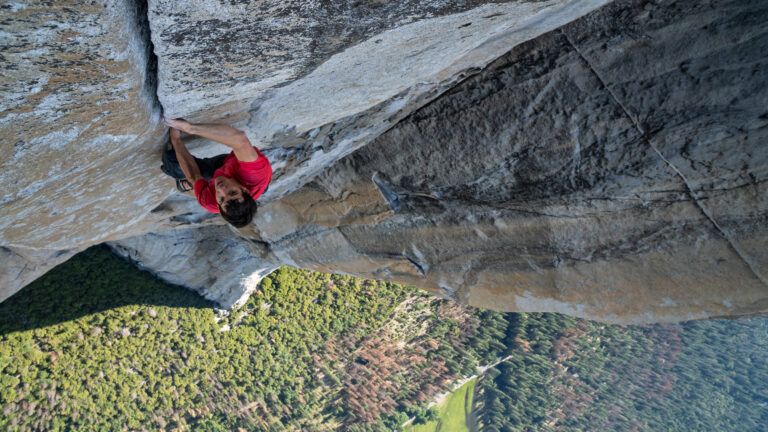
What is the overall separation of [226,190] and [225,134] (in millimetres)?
372

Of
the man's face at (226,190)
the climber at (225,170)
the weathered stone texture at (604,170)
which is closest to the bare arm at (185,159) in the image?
the climber at (225,170)

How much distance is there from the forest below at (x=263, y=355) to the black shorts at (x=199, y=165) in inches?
201

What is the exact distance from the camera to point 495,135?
464 cm

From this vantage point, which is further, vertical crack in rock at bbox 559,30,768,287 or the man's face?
vertical crack in rock at bbox 559,30,768,287

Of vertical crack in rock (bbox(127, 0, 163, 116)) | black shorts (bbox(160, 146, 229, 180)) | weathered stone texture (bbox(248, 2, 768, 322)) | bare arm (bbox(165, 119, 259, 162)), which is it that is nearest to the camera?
vertical crack in rock (bbox(127, 0, 163, 116))

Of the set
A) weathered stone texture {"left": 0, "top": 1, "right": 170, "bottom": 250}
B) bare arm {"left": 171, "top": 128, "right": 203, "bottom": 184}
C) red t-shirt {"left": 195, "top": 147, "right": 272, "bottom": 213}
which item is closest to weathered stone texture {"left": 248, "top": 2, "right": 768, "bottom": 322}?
red t-shirt {"left": 195, "top": 147, "right": 272, "bottom": 213}

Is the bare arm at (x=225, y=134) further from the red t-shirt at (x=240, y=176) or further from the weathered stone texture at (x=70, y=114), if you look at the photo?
the weathered stone texture at (x=70, y=114)

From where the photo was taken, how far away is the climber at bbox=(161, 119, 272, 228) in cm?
369

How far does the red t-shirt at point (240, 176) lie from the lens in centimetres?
390

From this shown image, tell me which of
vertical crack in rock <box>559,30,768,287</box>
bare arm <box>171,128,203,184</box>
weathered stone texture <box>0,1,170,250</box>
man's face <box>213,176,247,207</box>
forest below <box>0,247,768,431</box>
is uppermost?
weathered stone texture <box>0,1,170,250</box>

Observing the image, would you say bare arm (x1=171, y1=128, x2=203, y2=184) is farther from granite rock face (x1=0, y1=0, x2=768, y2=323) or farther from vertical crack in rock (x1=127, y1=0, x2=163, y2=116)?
vertical crack in rock (x1=127, y1=0, x2=163, y2=116)

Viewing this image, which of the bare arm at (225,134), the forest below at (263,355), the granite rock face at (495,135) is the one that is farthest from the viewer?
the forest below at (263,355)

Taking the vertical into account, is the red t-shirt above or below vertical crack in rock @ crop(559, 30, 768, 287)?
above

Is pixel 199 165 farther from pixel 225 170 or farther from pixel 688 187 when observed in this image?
pixel 688 187
